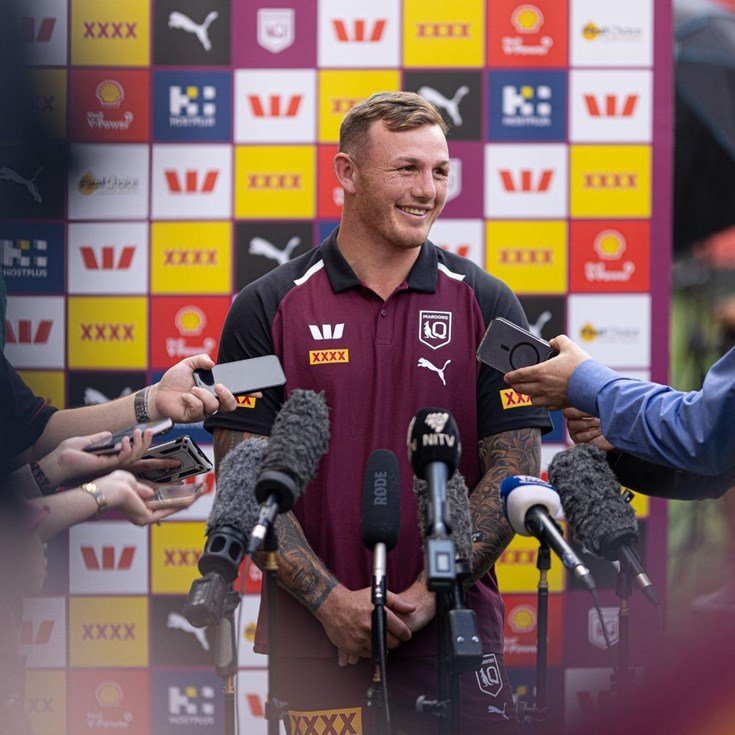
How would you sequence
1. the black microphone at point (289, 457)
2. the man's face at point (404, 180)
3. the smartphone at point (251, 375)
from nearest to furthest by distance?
the black microphone at point (289, 457), the smartphone at point (251, 375), the man's face at point (404, 180)

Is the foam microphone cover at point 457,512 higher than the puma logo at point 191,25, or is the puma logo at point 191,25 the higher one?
the puma logo at point 191,25

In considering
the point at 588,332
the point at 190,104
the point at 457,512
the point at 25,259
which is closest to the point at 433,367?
the point at 457,512

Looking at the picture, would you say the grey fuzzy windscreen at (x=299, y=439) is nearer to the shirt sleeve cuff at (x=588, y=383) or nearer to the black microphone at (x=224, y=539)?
the black microphone at (x=224, y=539)

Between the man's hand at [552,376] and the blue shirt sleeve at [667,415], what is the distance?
0.09ft

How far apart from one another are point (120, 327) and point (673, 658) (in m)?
2.58

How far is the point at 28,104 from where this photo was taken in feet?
11.1

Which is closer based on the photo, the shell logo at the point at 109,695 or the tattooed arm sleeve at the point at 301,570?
the tattooed arm sleeve at the point at 301,570

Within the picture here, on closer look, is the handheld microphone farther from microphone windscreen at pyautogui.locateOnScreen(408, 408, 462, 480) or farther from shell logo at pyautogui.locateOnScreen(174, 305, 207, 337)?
shell logo at pyautogui.locateOnScreen(174, 305, 207, 337)

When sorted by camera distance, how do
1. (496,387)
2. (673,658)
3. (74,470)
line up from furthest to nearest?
(496,387) → (74,470) → (673,658)

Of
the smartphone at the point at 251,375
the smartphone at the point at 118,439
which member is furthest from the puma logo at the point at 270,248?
the smartphone at the point at 251,375

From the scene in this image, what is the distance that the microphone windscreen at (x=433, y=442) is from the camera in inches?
62.4

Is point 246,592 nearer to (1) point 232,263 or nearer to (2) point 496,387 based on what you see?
(1) point 232,263

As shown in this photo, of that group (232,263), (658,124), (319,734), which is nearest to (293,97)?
(232,263)

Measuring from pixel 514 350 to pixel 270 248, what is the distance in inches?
57.5
